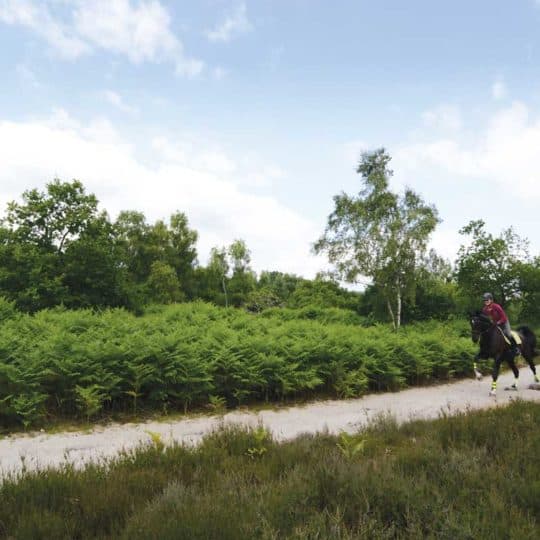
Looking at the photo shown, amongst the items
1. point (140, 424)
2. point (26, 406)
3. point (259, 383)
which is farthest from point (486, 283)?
point (26, 406)

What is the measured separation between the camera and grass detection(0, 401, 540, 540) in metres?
3.18

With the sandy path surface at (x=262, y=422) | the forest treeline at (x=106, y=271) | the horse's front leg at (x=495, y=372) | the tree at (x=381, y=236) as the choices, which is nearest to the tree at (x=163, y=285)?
the forest treeline at (x=106, y=271)

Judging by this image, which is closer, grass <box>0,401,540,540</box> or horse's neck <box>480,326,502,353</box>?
grass <box>0,401,540,540</box>

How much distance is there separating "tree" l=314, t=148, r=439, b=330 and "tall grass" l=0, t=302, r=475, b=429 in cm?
1791

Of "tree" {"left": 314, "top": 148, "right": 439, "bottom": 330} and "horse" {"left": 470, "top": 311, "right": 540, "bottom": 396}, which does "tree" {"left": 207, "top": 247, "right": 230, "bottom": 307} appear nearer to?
"tree" {"left": 314, "top": 148, "right": 439, "bottom": 330}

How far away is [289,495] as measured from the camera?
3.75m

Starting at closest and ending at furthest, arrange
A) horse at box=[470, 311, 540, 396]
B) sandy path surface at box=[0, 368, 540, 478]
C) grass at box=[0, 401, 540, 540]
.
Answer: grass at box=[0, 401, 540, 540]
sandy path surface at box=[0, 368, 540, 478]
horse at box=[470, 311, 540, 396]

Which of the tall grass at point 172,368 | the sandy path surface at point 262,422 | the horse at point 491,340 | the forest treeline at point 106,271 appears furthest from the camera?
the forest treeline at point 106,271

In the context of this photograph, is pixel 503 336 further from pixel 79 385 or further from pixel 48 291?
pixel 48 291

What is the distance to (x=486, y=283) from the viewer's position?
28.5m

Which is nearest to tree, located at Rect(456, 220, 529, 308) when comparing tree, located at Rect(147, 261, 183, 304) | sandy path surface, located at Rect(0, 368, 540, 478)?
sandy path surface, located at Rect(0, 368, 540, 478)

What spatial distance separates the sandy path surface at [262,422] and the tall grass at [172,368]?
0.56 m

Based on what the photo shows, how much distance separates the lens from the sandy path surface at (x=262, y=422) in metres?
6.71

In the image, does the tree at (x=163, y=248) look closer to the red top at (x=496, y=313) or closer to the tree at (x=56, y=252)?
the tree at (x=56, y=252)
